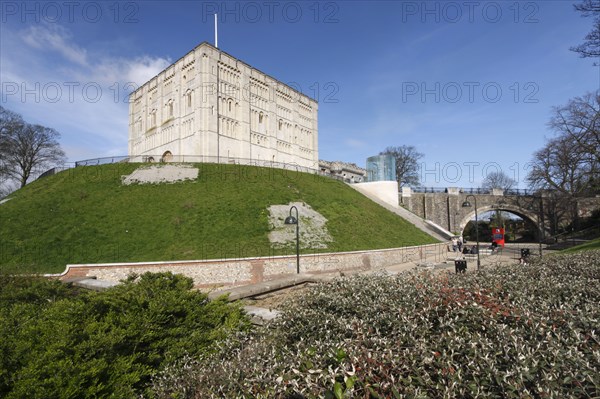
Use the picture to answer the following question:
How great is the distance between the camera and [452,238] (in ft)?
123

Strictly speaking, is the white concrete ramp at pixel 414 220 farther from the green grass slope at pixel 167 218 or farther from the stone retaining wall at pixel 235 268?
the stone retaining wall at pixel 235 268

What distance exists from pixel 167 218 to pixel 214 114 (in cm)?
2181

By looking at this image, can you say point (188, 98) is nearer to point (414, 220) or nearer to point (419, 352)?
point (414, 220)

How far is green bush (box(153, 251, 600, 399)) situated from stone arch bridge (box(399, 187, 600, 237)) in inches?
1832

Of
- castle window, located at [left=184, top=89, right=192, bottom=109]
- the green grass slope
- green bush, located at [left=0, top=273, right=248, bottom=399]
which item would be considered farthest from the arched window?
green bush, located at [left=0, top=273, right=248, bottom=399]

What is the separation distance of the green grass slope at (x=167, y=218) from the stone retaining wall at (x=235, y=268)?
1.45m

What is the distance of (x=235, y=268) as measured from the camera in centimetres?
1769

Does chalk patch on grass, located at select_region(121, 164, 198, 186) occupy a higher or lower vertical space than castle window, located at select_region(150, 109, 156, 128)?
lower

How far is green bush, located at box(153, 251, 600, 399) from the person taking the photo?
7.92 ft

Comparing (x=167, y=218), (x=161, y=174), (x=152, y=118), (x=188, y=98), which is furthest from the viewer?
(x=152, y=118)

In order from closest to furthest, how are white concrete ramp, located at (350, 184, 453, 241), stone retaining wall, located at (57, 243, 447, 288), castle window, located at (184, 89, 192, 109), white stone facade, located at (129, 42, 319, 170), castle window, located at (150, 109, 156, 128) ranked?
1. stone retaining wall, located at (57, 243, 447, 288)
2. white concrete ramp, located at (350, 184, 453, 241)
3. white stone facade, located at (129, 42, 319, 170)
4. castle window, located at (184, 89, 192, 109)
5. castle window, located at (150, 109, 156, 128)

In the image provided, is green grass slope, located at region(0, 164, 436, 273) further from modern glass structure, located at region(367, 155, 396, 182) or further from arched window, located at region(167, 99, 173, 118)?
arched window, located at region(167, 99, 173, 118)

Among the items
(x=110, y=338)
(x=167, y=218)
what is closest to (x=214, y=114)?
(x=167, y=218)

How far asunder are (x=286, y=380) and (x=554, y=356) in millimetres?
2287
